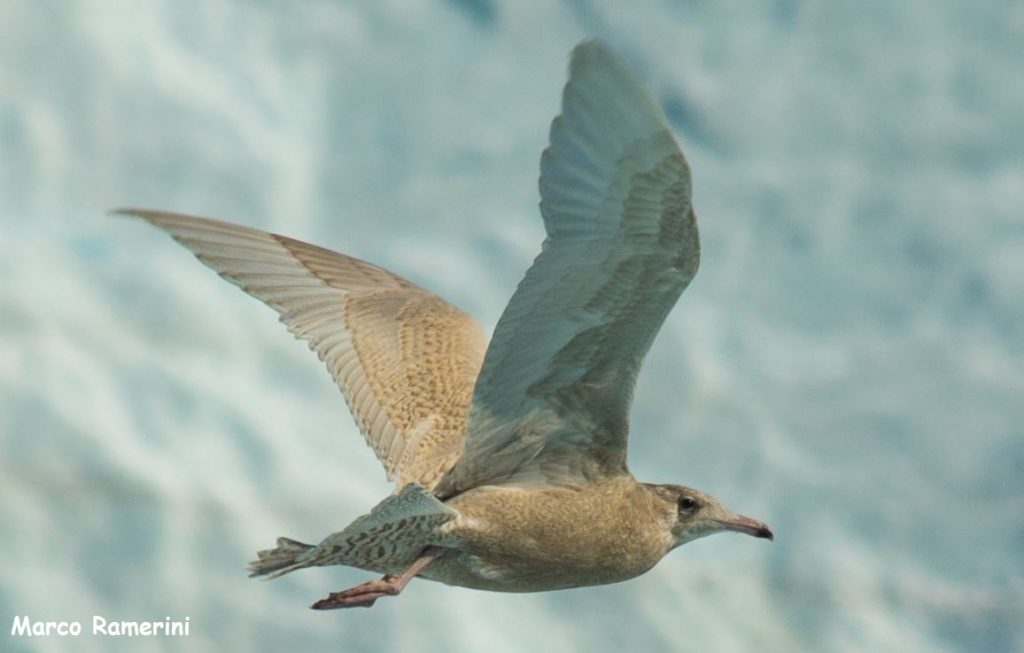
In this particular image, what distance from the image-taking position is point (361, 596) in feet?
19.5

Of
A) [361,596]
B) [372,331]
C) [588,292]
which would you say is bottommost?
[361,596]

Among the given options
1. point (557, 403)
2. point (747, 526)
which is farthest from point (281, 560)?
point (747, 526)

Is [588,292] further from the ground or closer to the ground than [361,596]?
further from the ground

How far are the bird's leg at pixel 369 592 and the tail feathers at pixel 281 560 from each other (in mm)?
193

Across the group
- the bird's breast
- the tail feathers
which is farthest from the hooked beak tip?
the tail feathers

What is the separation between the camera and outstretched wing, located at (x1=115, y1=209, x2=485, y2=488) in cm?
711

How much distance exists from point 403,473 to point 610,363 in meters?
1.35

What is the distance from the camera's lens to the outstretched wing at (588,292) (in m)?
5.16

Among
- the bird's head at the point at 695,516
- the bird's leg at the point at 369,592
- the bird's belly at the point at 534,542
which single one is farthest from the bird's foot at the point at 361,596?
the bird's head at the point at 695,516

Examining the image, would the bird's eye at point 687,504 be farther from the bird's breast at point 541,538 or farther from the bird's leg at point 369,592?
the bird's leg at point 369,592

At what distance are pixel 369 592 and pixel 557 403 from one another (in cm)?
102

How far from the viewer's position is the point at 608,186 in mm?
5324

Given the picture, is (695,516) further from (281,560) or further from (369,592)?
(281,560)

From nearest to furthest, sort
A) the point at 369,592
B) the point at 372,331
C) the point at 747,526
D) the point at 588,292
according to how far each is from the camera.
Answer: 1. the point at 588,292
2. the point at 369,592
3. the point at 747,526
4. the point at 372,331
